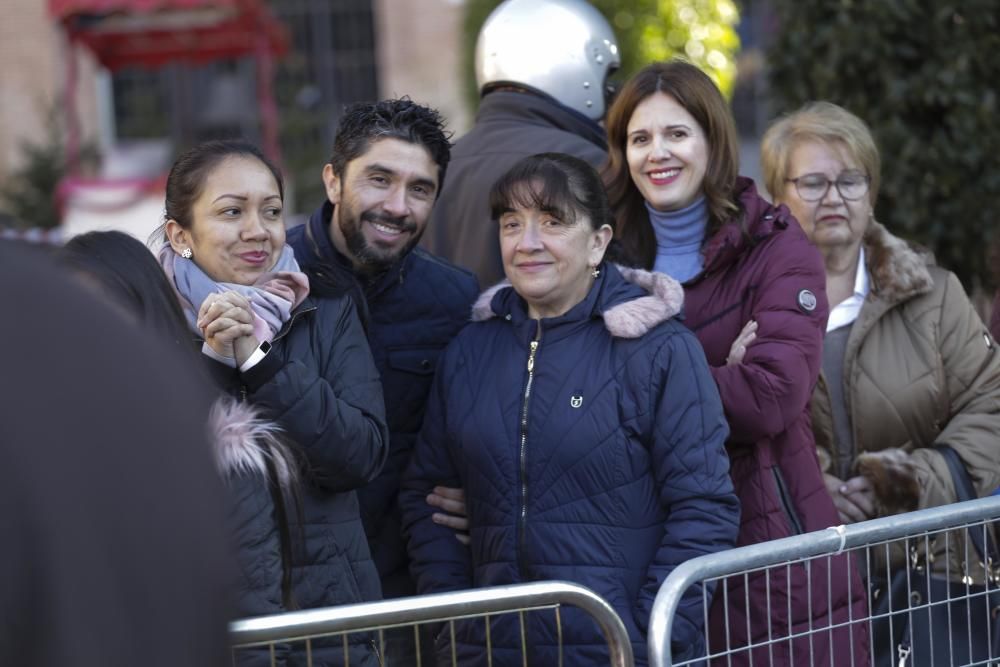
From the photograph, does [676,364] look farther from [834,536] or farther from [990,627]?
[990,627]

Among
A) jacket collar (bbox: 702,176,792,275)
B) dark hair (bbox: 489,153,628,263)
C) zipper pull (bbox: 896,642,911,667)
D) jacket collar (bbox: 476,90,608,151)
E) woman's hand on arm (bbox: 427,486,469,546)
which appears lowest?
zipper pull (bbox: 896,642,911,667)

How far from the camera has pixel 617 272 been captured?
3.16 metres

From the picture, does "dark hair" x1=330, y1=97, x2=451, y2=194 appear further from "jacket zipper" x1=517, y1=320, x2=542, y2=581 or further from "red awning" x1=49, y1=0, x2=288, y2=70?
"red awning" x1=49, y1=0, x2=288, y2=70

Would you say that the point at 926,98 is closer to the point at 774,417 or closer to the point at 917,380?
the point at 917,380

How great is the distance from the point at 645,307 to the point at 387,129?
2.70ft

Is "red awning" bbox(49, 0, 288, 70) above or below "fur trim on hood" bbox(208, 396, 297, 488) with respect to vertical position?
above

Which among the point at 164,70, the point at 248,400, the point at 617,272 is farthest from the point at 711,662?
the point at 164,70

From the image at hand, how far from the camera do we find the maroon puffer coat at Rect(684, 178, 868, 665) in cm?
298

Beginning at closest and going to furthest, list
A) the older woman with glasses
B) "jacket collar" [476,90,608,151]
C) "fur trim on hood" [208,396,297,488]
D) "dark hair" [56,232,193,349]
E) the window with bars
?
"dark hair" [56,232,193,349], "fur trim on hood" [208,396,297,488], the older woman with glasses, "jacket collar" [476,90,608,151], the window with bars

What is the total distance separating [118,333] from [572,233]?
205 centimetres

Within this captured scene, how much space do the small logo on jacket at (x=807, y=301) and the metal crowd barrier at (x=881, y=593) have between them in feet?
1.81

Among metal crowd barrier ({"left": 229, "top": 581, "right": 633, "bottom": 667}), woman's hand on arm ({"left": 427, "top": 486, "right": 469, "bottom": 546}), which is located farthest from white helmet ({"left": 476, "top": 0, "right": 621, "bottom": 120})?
metal crowd barrier ({"left": 229, "top": 581, "right": 633, "bottom": 667})

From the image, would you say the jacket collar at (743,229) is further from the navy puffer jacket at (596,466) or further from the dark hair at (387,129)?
the dark hair at (387,129)

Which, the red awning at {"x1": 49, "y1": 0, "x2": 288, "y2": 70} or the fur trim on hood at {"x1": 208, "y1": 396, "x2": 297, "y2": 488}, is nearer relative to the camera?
the fur trim on hood at {"x1": 208, "y1": 396, "x2": 297, "y2": 488}
